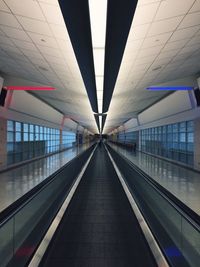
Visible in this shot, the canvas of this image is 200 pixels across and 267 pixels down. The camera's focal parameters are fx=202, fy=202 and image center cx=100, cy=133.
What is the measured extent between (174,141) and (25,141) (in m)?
10.7

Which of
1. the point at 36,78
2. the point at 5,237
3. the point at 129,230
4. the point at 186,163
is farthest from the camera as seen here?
the point at 186,163

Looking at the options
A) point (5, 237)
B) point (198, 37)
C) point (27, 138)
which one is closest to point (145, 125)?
point (27, 138)

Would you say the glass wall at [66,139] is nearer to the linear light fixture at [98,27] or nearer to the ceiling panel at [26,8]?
the linear light fixture at [98,27]

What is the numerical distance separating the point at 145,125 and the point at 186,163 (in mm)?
11351

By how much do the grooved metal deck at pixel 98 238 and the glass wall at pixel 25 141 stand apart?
623cm

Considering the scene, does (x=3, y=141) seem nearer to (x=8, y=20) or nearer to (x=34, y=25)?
(x=8, y=20)

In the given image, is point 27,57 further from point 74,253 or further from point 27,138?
point 27,138

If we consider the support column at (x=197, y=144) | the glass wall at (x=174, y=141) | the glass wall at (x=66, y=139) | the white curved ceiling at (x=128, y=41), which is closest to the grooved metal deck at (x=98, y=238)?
the white curved ceiling at (x=128, y=41)

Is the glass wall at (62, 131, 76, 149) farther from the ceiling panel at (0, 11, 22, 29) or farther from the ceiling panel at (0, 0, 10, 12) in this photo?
the ceiling panel at (0, 0, 10, 12)

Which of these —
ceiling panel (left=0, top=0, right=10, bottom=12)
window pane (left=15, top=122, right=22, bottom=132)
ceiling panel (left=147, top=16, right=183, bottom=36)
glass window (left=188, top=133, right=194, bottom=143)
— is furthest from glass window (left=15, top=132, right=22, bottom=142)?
glass window (left=188, top=133, right=194, bottom=143)

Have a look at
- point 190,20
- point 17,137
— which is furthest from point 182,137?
point 17,137

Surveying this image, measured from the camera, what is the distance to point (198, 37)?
198 inches

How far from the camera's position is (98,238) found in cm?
465

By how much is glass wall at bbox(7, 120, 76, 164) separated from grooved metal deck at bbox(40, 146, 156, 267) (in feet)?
20.4
